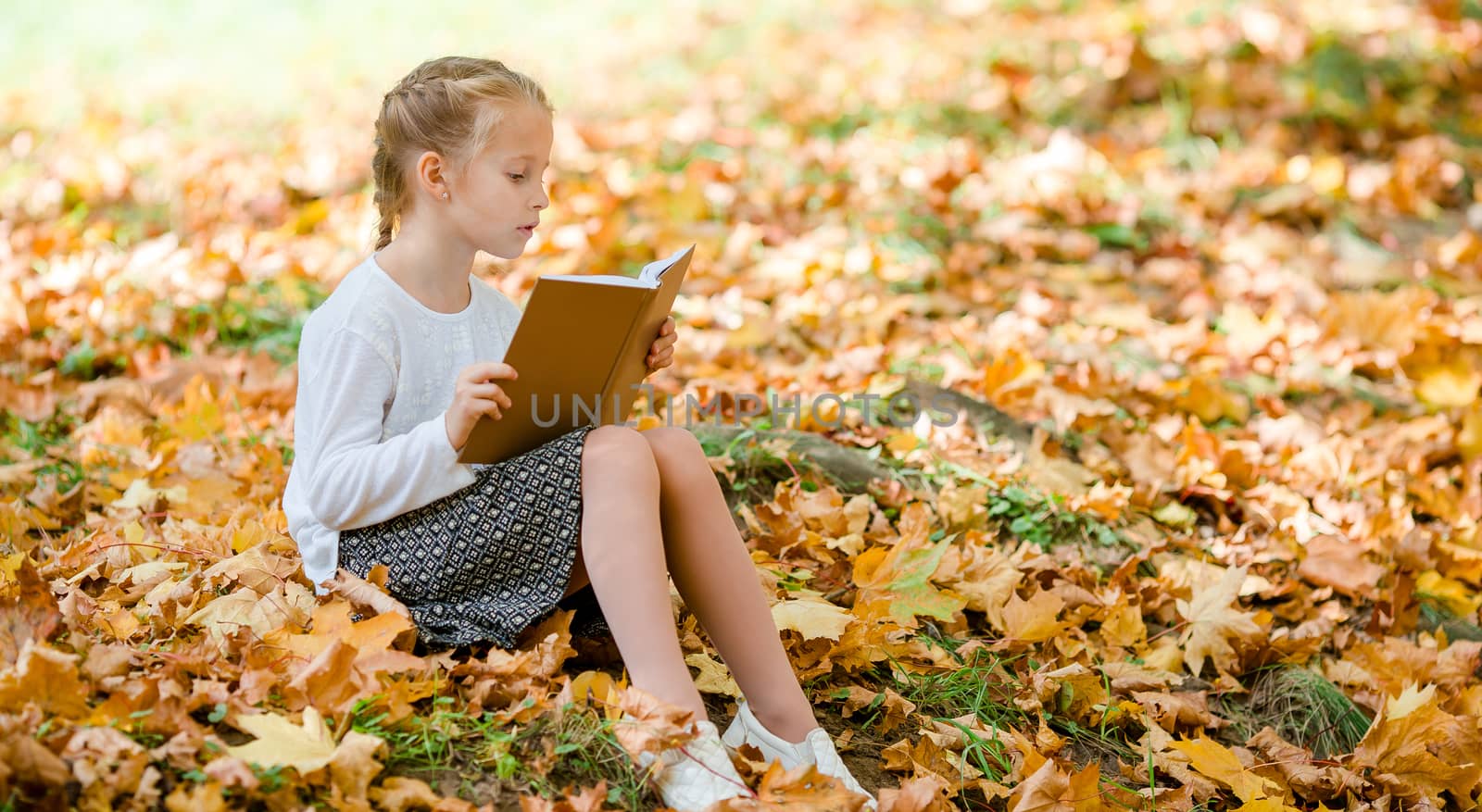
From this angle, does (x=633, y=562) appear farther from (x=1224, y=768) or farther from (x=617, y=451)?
(x=1224, y=768)

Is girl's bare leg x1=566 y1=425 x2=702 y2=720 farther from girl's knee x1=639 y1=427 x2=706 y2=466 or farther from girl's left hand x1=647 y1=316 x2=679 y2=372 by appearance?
girl's left hand x1=647 y1=316 x2=679 y2=372

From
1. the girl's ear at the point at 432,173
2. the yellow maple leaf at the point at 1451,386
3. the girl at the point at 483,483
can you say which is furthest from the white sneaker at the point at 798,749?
the yellow maple leaf at the point at 1451,386

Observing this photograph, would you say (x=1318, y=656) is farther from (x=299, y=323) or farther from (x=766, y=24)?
(x=766, y=24)

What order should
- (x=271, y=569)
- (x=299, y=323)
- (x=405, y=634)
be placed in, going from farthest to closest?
(x=299, y=323)
(x=271, y=569)
(x=405, y=634)

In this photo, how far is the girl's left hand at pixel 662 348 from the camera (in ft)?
6.98

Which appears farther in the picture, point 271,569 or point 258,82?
point 258,82

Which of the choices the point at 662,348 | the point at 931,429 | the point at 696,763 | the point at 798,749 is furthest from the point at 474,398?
the point at 931,429

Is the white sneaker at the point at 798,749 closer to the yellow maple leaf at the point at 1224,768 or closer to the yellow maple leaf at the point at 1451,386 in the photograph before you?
the yellow maple leaf at the point at 1224,768

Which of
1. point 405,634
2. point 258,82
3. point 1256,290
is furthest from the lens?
point 258,82

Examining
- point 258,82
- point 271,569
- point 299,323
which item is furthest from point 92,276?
point 258,82

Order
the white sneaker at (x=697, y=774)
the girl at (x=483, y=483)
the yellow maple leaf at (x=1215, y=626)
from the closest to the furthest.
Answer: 1. the white sneaker at (x=697, y=774)
2. the girl at (x=483, y=483)
3. the yellow maple leaf at (x=1215, y=626)

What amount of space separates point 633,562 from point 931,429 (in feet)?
4.51

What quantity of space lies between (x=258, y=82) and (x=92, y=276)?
11.1ft

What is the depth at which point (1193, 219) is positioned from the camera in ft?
15.2
